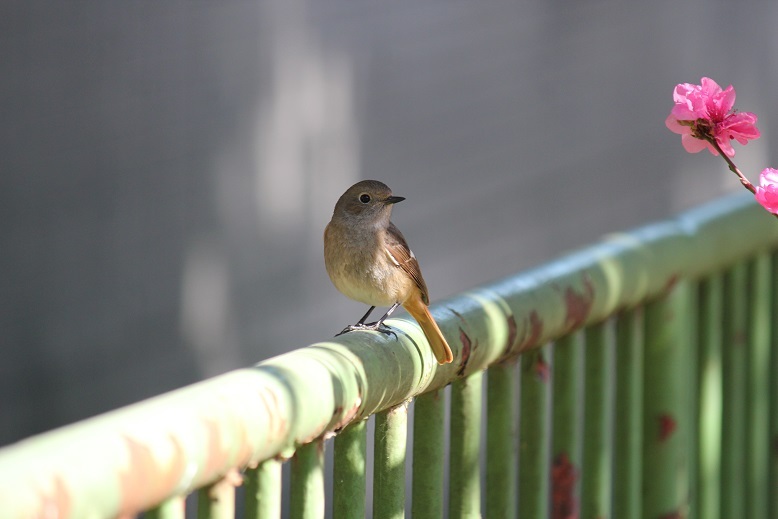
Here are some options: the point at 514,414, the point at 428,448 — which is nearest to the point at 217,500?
the point at 428,448

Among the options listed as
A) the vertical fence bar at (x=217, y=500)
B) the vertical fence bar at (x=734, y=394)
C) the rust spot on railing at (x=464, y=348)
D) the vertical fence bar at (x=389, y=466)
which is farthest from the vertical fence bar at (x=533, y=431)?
the vertical fence bar at (x=217, y=500)

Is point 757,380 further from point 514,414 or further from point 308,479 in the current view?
point 308,479

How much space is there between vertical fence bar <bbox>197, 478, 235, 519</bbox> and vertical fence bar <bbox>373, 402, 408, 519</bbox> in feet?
1.17

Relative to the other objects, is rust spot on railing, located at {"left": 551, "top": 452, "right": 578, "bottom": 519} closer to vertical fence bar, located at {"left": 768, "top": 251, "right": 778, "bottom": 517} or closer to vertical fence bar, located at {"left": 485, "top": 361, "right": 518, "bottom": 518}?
vertical fence bar, located at {"left": 485, "top": 361, "right": 518, "bottom": 518}

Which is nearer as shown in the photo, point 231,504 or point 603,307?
point 231,504

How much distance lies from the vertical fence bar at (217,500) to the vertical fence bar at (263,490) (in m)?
0.07

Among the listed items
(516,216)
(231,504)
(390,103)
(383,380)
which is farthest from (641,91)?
(231,504)

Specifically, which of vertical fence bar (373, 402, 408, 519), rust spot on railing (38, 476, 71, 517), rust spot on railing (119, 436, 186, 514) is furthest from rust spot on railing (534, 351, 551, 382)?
rust spot on railing (38, 476, 71, 517)

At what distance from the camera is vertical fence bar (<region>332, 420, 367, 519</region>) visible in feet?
4.54

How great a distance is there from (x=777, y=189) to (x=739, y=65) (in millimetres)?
3798

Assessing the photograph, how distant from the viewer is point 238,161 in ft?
11.5

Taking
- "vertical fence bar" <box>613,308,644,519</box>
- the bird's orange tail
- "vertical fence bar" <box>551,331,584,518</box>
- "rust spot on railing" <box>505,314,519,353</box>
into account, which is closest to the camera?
the bird's orange tail

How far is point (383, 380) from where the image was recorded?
140 centimetres

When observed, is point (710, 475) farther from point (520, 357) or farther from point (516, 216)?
point (516, 216)
